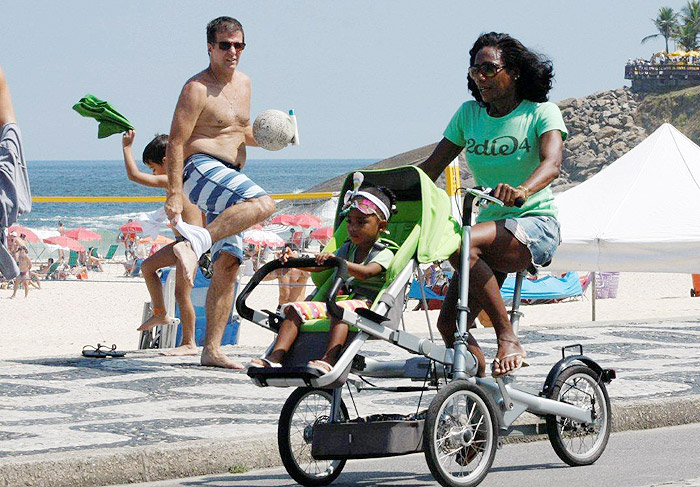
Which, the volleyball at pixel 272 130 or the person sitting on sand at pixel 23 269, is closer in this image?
the volleyball at pixel 272 130

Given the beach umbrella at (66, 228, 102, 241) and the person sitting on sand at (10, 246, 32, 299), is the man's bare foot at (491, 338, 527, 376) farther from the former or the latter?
the beach umbrella at (66, 228, 102, 241)

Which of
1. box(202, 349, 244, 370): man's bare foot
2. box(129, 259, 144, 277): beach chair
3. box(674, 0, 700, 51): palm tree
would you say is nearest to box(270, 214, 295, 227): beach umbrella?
box(129, 259, 144, 277): beach chair

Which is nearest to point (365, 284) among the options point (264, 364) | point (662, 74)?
point (264, 364)

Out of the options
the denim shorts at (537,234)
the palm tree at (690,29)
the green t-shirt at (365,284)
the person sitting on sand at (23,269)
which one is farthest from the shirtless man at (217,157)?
the palm tree at (690,29)

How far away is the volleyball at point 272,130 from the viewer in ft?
31.2

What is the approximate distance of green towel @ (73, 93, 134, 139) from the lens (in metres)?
9.67

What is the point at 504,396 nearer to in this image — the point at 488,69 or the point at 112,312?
the point at 488,69

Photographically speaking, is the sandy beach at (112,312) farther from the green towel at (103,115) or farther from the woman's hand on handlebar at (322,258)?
the woman's hand on handlebar at (322,258)

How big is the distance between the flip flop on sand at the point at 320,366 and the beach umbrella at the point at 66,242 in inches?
1240

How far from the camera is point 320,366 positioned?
5.49 metres

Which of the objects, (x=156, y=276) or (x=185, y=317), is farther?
(x=185, y=317)

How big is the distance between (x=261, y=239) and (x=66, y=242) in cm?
1205

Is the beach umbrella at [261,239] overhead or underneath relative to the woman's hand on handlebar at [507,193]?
overhead

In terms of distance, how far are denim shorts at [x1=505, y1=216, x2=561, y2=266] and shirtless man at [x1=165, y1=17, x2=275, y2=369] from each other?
336 cm
